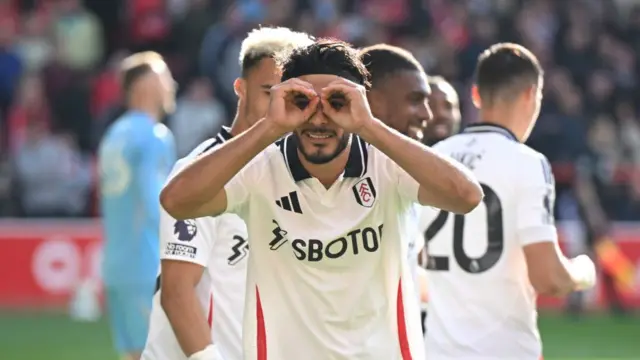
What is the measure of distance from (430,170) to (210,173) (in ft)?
2.47

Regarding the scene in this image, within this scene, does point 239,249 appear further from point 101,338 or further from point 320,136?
point 101,338

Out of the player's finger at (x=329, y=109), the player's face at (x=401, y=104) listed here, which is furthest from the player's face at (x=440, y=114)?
the player's finger at (x=329, y=109)

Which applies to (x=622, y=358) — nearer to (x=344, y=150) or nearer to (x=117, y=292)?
(x=117, y=292)

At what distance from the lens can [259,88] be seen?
5.91 m

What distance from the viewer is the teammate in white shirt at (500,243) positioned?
6242 millimetres

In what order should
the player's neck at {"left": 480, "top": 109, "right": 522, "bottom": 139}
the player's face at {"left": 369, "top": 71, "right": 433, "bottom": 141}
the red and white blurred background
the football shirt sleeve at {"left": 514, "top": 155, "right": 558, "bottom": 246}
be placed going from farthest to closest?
the red and white blurred background
the player's neck at {"left": 480, "top": 109, "right": 522, "bottom": 139}
the player's face at {"left": 369, "top": 71, "right": 433, "bottom": 141}
the football shirt sleeve at {"left": 514, "top": 155, "right": 558, "bottom": 246}

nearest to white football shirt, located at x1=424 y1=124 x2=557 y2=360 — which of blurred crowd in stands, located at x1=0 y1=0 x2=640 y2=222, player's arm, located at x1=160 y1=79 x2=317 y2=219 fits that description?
player's arm, located at x1=160 y1=79 x2=317 y2=219

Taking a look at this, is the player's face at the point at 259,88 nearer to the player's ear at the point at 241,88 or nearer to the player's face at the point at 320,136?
the player's ear at the point at 241,88

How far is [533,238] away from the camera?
20.4ft

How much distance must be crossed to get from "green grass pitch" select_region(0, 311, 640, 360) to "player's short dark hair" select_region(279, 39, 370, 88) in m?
8.82

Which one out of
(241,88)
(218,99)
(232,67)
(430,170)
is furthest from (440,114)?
(232,67)

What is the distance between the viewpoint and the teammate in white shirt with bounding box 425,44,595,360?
6242mm

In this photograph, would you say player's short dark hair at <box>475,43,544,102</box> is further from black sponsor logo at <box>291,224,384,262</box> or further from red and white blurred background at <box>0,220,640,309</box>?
red and white blurred background at <box>0,220,640,309</box>

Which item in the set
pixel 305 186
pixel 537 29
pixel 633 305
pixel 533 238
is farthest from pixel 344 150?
pixel 537 29
